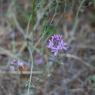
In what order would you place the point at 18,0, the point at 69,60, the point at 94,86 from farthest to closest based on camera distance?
1. the point at 18,0
2. the point at 69,60
3. the point at 94,86

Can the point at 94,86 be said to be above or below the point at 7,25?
below

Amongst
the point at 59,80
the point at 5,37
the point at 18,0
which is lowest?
the point at 59,80

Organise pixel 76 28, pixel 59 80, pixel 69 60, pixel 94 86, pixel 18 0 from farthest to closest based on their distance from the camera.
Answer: pixel 18 0 → pixel 76 28 → pixel 69 60 → pixel 59 80 → pixel 94 86

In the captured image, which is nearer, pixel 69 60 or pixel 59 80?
pixel 59 80

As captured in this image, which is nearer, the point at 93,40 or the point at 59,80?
the point at 59,80

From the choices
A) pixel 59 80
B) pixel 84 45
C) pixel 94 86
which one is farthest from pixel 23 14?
pixel 94 86

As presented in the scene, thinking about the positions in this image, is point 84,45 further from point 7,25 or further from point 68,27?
point 7,25

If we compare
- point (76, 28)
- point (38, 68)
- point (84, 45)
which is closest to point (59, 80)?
point (38, 68)

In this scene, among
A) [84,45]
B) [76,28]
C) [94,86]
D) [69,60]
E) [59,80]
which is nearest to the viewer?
[94,86]

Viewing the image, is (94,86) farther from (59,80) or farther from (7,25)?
(7,25)
